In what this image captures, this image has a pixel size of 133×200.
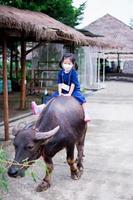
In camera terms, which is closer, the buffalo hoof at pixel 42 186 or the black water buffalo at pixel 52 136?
the black water buffalo at pixel 52 136

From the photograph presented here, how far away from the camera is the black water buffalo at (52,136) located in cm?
469

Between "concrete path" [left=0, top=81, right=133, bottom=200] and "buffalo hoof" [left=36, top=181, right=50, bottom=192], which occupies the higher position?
"buffalo hoof" [left=36, top=181, right=50, bottom=192]

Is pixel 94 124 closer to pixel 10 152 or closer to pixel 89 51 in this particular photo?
pixel 10 152

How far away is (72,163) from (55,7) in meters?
13.2

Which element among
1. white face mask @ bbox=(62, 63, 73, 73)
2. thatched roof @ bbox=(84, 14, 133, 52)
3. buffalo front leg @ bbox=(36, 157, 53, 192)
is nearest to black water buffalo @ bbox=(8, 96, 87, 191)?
buffalo front leg @ bbox=(36, 157, 53, 192)

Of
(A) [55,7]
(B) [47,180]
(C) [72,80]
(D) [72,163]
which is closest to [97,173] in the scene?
(D) [72,163]

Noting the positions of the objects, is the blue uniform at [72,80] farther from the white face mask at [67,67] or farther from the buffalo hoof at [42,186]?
the buffalo hoof at [42,186]

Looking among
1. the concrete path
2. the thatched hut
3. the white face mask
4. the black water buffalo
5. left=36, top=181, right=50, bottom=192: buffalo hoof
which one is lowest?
the concrete path

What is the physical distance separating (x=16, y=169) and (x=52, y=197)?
988 mm

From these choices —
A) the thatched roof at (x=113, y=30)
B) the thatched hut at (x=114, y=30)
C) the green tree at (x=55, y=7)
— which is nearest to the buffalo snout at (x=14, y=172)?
the green tree at (x=55, y=7)

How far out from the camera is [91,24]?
32812mm

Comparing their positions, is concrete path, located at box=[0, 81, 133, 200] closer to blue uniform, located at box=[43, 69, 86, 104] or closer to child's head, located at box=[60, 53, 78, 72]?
blue uniform, located at box=[43, 69, 86, 104]

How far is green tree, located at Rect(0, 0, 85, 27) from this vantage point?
1667cm

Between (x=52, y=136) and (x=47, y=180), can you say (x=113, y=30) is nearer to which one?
(x=47, y=180)
